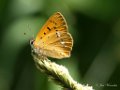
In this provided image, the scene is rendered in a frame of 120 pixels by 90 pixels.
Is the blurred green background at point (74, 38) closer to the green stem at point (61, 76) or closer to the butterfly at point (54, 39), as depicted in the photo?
the butterfly at point (54, 39)

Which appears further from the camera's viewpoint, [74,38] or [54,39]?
[74,38]

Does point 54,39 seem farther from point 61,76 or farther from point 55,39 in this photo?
point 61,76

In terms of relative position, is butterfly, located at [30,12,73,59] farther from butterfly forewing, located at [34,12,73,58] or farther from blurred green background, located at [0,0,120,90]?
blurred green background, located at [0,0,120,90]

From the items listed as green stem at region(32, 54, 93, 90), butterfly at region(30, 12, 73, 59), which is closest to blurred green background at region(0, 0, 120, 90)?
butterfly at region(30, 12, 73, 59)

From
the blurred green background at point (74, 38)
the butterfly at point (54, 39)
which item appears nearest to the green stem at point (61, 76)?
the butterfly at point (54, 39)

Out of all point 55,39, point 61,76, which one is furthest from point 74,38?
point 61,76

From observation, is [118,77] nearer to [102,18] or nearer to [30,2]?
[102,18]
